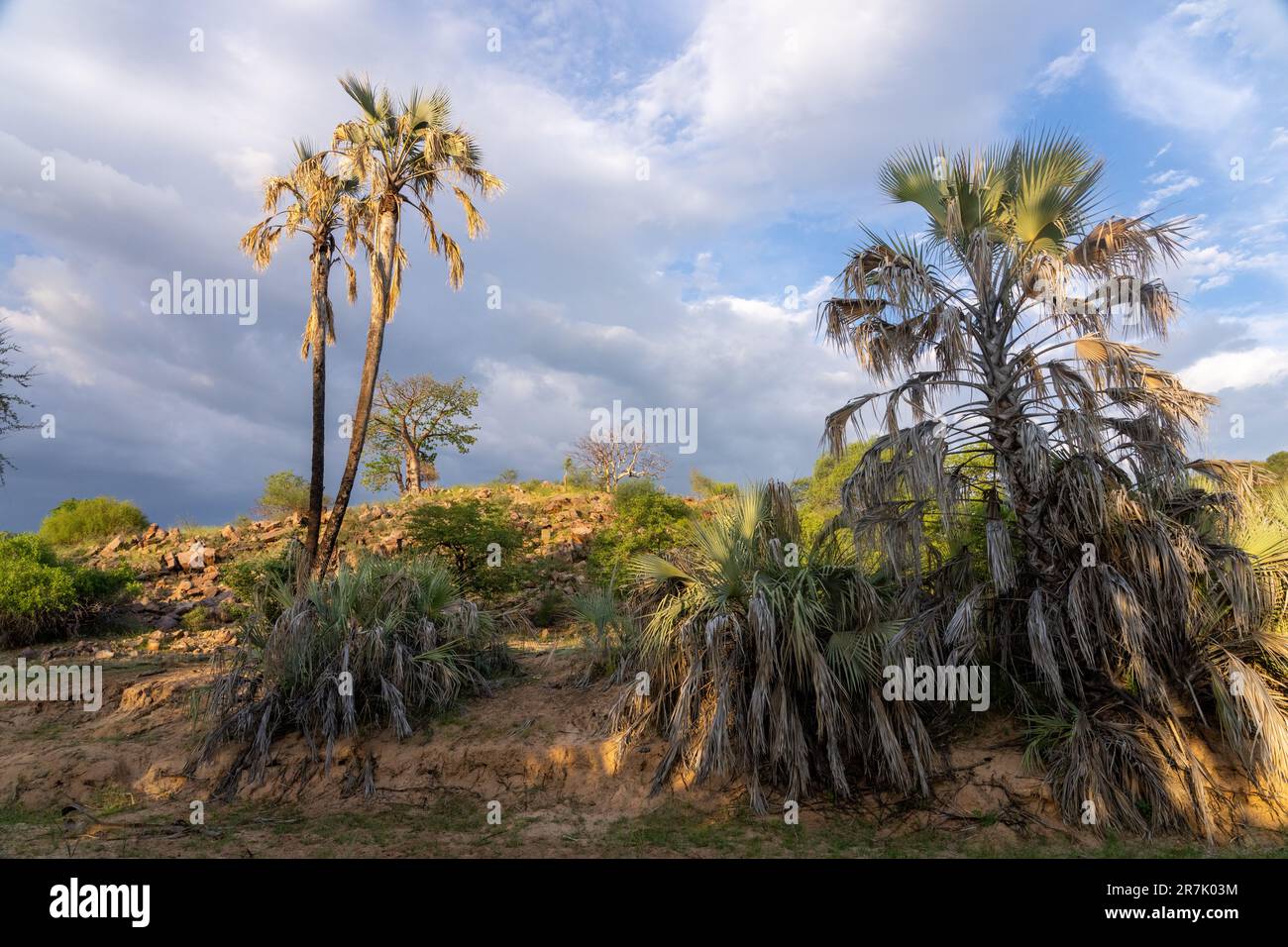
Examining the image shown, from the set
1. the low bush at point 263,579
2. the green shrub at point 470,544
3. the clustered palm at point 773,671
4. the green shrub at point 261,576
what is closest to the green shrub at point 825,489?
the clustered palm at point 773,671

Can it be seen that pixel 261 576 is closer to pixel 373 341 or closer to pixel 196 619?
pixel 196 619

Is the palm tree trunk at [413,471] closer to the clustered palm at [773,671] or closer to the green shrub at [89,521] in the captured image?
the green shrub at [89,521]

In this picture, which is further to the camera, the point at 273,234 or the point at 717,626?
the point at 273,234

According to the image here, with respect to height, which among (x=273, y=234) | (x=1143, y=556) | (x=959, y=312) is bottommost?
(x=1143, y=556)

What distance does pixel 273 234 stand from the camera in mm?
19609

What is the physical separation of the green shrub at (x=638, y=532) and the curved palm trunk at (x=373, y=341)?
6.47 metres

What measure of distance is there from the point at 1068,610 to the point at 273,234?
1965cm

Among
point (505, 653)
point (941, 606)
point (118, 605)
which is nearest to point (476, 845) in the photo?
point (505, 653)

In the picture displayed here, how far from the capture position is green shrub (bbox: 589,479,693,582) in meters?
19.5

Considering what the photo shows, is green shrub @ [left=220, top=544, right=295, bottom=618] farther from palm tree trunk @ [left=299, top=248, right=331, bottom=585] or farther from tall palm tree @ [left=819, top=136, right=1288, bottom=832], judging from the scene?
tall palm tree @ [left=819, top=136, right=1288, bottom=832]

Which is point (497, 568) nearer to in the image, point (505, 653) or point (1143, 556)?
point (505, 653)

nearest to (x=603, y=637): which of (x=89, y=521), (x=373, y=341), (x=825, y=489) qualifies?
(x=373, y=341)

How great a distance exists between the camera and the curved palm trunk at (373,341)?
18047mm

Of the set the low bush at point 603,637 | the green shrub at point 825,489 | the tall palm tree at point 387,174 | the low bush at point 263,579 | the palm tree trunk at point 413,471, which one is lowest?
the low bush at point 603,637
